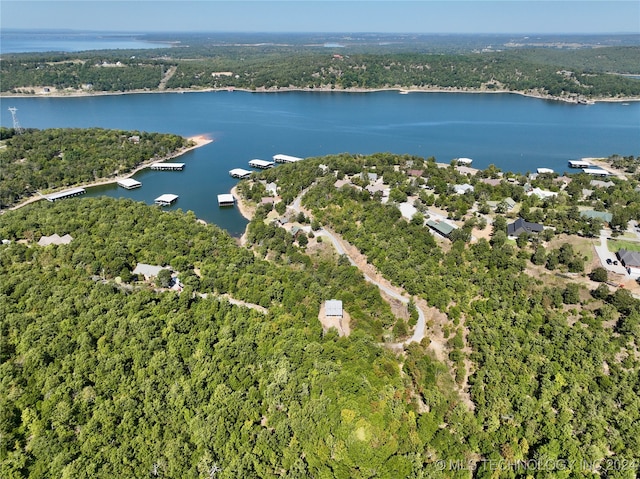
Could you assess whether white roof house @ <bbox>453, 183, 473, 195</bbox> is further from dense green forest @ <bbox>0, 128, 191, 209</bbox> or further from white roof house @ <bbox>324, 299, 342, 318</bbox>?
dense green forest @ <bbox>0, 128, 191, 209</bbox>

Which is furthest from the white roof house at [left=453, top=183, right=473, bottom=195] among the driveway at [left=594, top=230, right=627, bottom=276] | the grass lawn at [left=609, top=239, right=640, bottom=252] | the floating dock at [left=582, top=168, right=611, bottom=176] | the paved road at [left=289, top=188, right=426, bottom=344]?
the floating dock at [left=582, top=168, right=611, bottom=176]

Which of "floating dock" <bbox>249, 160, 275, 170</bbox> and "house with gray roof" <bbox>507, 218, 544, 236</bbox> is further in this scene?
"floating dock" <bbox>249, 160, 275, 170</bbox>

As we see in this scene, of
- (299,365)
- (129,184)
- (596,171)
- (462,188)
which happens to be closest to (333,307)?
(299,365)

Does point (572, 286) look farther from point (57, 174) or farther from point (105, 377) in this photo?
point (57, 174)

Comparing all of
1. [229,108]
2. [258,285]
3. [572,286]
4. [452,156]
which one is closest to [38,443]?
[258,285]

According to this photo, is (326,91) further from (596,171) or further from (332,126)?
(596,171)
